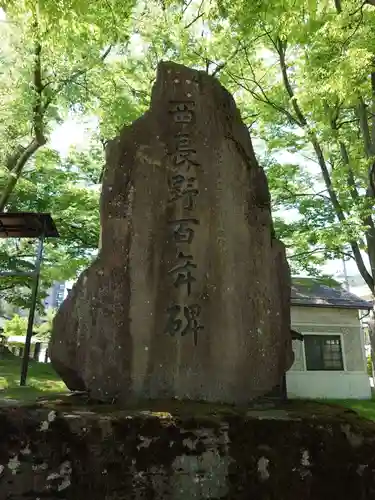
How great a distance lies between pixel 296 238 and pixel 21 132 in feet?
27.4

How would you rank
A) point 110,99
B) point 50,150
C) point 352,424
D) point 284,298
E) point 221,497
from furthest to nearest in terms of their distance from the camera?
point 50,150 → point 110,99 → point 284,298 → point 352,424 → point 221,497

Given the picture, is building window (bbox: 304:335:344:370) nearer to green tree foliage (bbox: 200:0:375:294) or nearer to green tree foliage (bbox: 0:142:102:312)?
green tree foliage (bbox: 200:0:375:294)

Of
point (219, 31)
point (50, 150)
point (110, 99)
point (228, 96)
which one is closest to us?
point (228, 96)

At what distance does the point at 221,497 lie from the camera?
2.97 m

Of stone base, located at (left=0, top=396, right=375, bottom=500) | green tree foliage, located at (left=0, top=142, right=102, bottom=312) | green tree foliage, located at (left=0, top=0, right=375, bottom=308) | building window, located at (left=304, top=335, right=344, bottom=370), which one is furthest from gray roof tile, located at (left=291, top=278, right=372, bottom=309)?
stone base, located at (left=0, top=396, right=375, bottom=500)

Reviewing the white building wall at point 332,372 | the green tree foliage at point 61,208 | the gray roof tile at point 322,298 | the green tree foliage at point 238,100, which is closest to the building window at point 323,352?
the white building wall at point 332,372

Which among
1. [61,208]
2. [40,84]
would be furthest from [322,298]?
[40,84]

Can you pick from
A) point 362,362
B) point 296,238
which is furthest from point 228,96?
point 362,362

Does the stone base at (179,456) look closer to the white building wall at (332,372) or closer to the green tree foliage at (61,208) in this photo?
the green tree foliage at (61,208)

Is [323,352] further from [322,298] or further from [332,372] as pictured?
[322,298]

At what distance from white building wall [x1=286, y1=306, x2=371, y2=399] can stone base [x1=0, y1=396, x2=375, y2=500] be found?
43.0ft

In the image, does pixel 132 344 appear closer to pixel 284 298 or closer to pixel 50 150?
pixel 284 298

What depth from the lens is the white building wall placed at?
15.9m

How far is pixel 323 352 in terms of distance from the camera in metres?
16.6
